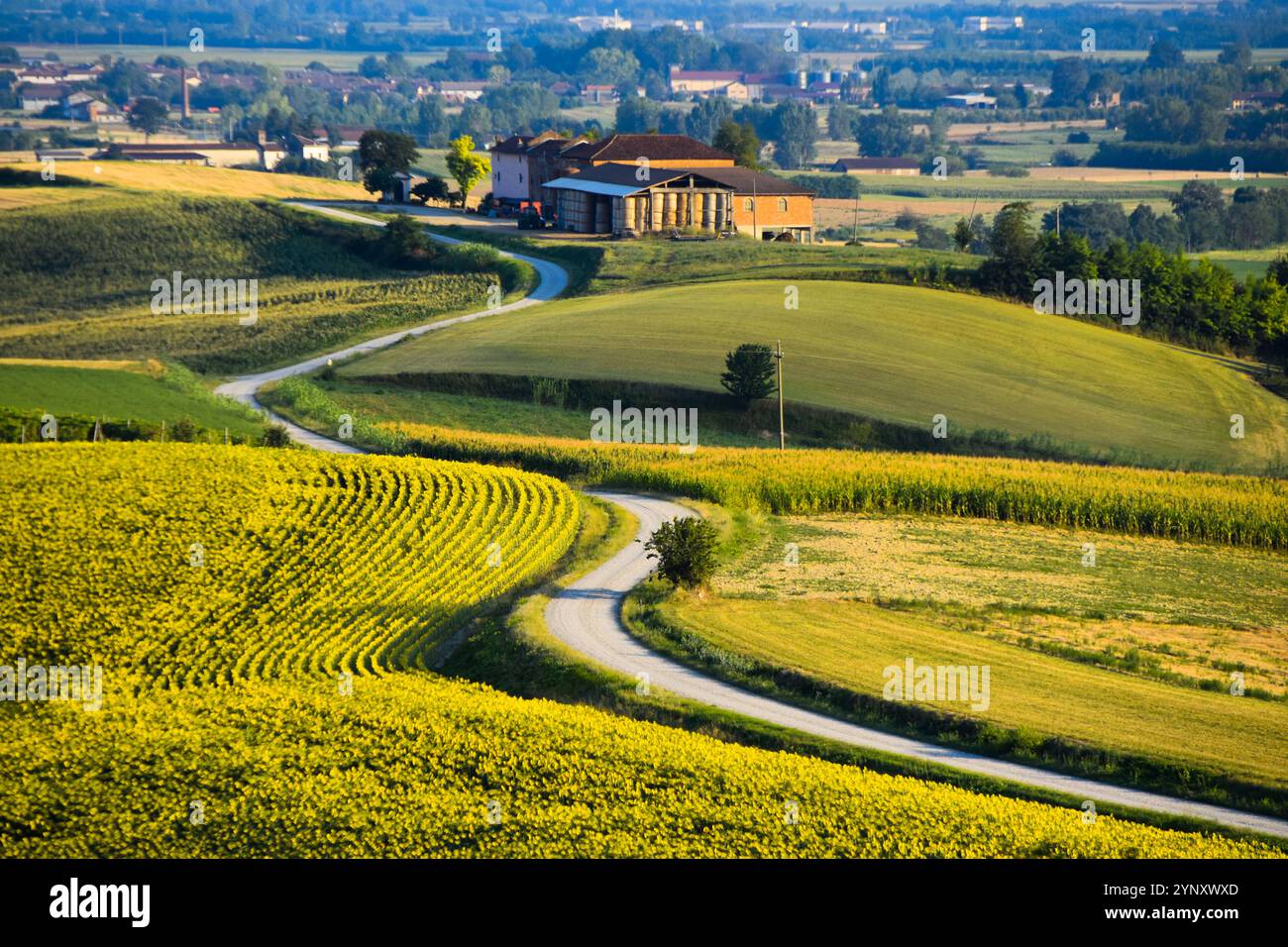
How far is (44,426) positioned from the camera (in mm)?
51844

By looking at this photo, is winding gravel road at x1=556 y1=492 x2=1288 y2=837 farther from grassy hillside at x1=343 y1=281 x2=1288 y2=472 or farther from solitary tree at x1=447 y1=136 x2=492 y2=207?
solitary tree at x1=447 y1=136 x2=492 y2=207

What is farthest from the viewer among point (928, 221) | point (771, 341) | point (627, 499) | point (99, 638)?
point (928, 221)

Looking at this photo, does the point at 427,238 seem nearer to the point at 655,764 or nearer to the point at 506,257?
the point at 506,257

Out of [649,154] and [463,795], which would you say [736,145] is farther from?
[463,795]

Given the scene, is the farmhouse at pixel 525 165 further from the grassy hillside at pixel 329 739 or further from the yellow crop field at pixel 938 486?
the grassy hillside at pixel 329 739

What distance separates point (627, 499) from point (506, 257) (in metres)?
57.0

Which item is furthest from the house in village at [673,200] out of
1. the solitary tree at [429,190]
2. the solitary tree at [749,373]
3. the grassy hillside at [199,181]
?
the solitary tree at [749,373]

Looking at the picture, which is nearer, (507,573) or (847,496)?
(507,573)

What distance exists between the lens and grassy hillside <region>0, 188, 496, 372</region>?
279 feet

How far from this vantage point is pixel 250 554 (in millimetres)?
39594

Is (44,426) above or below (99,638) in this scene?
above

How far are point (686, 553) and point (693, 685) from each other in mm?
6919
